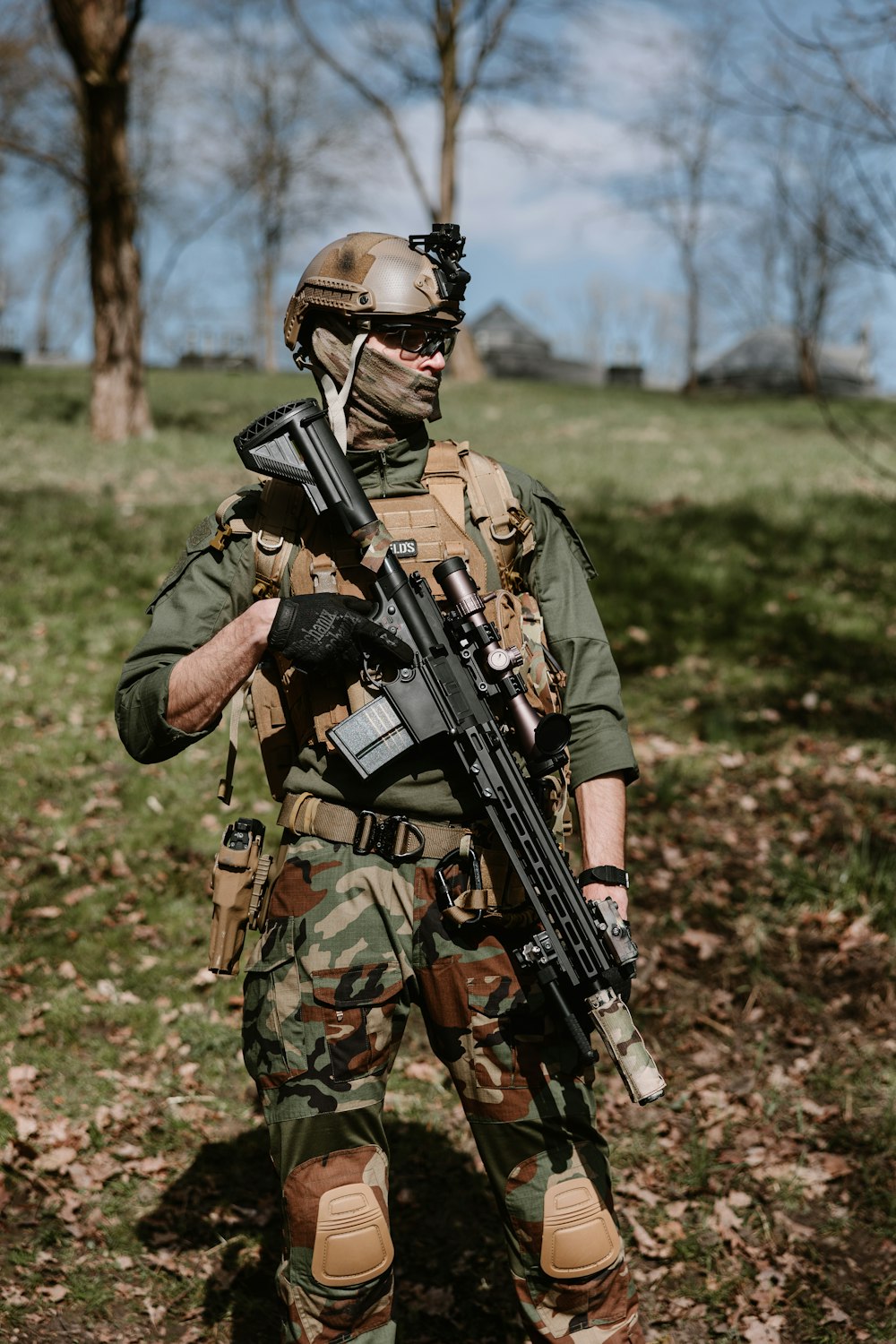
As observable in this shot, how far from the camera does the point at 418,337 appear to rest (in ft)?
9.41

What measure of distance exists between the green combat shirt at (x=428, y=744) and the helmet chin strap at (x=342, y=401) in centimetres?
8

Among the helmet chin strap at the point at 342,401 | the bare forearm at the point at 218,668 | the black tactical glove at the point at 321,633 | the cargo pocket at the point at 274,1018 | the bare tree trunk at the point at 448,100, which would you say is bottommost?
the cargo pocket at the point at 274,1018

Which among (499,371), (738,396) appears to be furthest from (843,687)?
(499,371)

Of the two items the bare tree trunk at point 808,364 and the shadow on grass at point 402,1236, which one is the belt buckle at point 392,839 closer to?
the shadow on grass at point 402,1236

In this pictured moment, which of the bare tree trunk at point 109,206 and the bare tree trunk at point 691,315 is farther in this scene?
the bare tree trunk at point 691,315

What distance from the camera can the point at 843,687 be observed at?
8633 mm

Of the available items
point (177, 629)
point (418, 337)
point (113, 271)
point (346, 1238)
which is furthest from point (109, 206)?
point (346, 1238)

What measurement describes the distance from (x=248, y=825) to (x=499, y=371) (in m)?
47.9

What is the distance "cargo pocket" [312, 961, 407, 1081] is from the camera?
2641 mm

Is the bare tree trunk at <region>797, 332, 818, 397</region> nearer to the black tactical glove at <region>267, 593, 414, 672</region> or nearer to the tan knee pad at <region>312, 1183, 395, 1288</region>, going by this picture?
the black tactical glove at <region>267, 593, 414, 672</region>

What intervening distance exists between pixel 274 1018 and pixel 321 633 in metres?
0.91

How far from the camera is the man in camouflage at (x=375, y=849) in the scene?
2627 millimetres

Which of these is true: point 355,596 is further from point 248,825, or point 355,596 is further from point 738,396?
point 738,396

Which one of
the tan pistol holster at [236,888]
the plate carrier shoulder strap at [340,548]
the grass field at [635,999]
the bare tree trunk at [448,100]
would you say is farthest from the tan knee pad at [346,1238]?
the bare tree trunk at [448,100]
